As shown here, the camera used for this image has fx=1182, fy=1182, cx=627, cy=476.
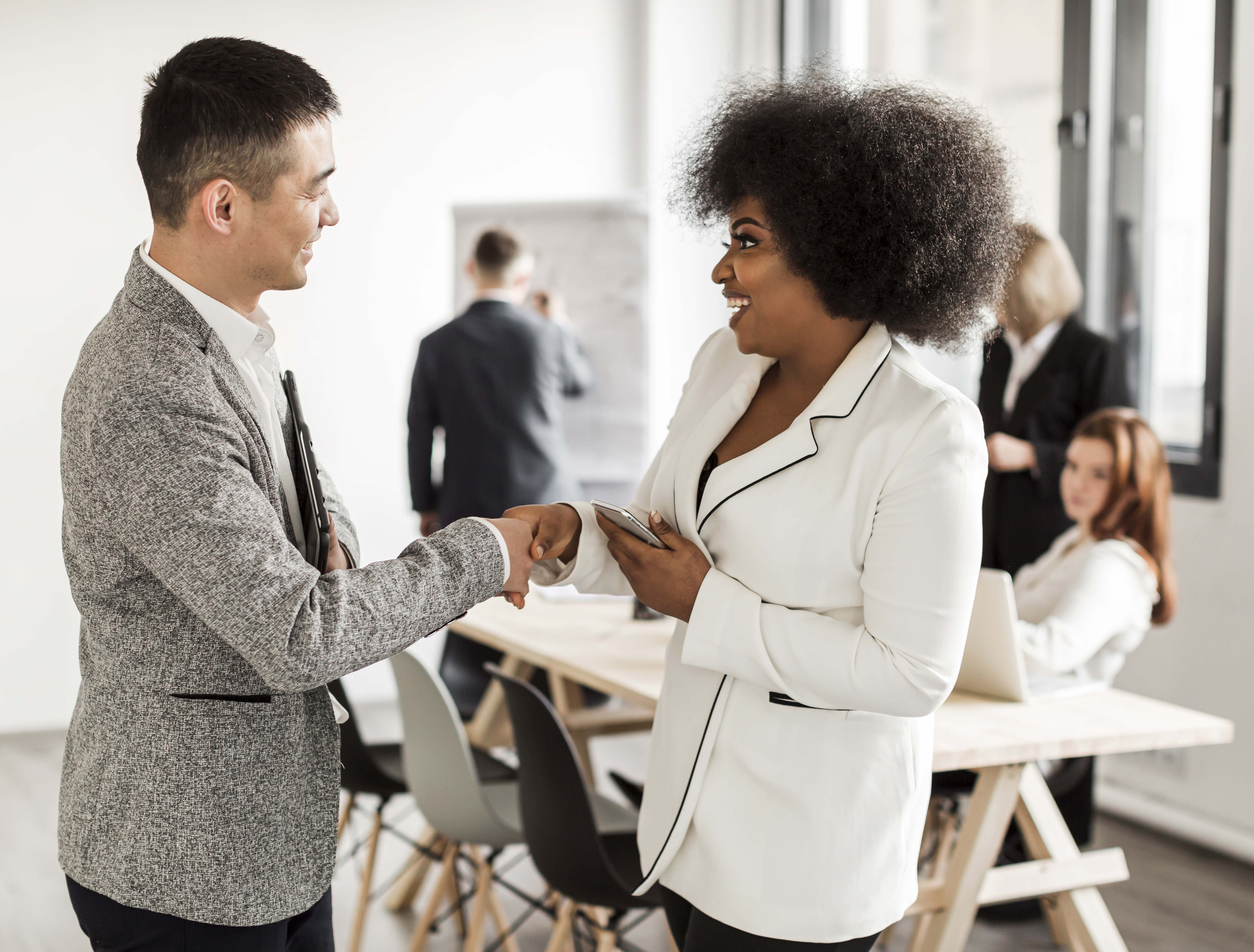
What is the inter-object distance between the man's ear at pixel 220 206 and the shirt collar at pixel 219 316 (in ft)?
0.21

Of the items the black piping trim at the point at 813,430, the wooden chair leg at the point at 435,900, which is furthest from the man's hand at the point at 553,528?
the wooden chair leg at the point at 435,900

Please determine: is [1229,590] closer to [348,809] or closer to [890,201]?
[348,809]

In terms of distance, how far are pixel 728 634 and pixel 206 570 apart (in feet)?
1.84

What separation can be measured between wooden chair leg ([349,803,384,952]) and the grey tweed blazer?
5.03ft

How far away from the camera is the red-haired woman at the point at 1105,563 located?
2484 millimetres

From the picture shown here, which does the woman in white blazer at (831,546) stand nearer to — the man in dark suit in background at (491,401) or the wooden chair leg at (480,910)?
the wooden chair leg at (480,910)

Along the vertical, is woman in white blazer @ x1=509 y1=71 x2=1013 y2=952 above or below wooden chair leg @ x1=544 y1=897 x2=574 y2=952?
above

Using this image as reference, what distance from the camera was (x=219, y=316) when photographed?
4.06ft

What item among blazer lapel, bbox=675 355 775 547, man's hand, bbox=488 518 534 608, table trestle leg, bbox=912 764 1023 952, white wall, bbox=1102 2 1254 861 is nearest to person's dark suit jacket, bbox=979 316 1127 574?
white wall, bbox=1102 2 1254 861

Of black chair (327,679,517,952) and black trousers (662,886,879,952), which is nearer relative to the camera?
black trousers (662,886,879,952)

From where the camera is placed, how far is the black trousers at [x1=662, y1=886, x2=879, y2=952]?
1.34m

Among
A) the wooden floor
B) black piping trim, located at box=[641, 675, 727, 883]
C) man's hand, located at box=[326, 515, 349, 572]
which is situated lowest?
the wooden floor

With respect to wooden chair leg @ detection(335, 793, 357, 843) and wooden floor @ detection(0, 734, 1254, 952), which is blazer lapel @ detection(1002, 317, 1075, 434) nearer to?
wooden floor @ detection(0, 734, 1254, 952)

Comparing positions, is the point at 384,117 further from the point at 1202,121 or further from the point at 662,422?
the point at 1202,121
